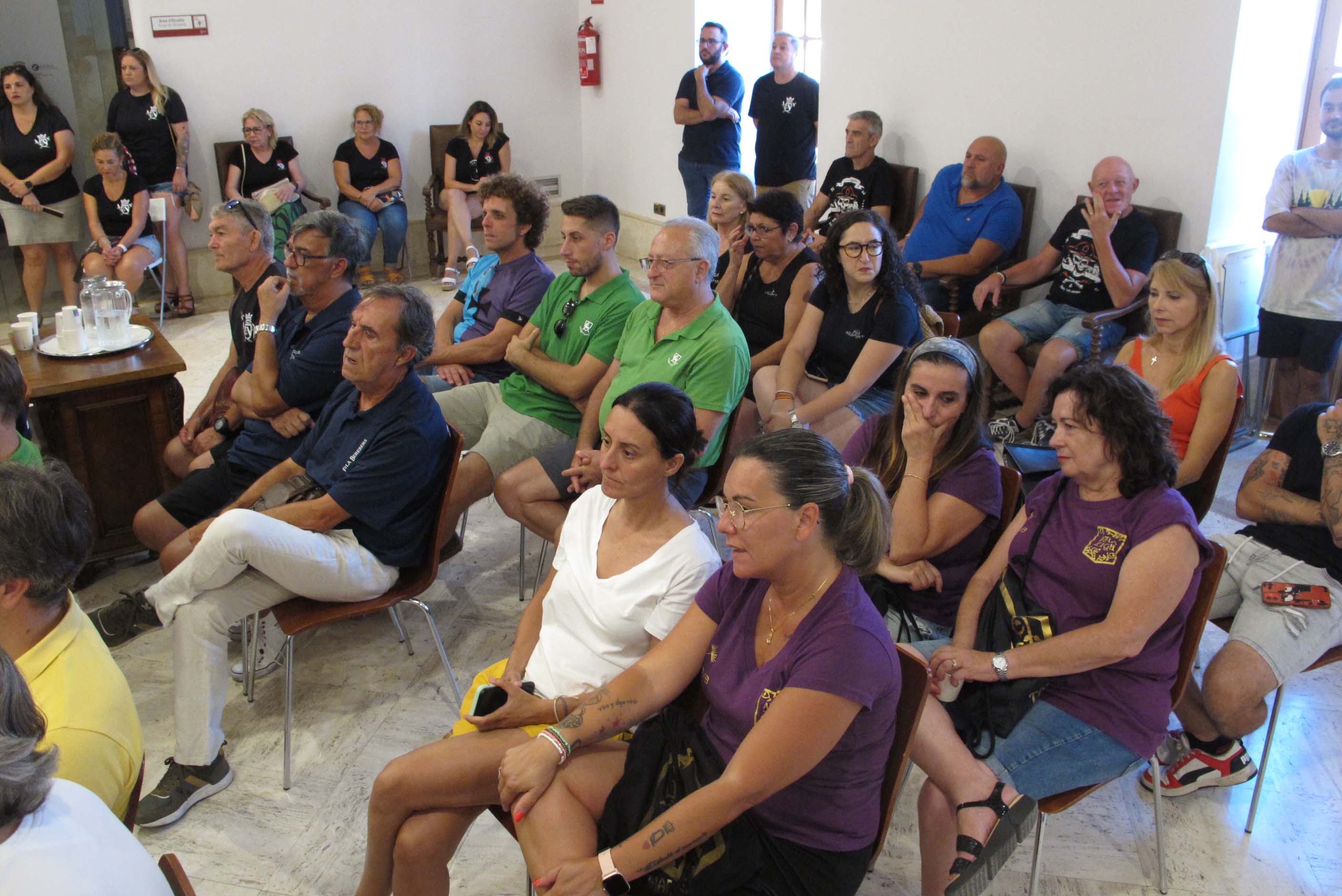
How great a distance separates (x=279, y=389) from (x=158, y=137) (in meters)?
4.47

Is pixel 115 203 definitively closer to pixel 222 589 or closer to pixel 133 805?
pixel 222 589

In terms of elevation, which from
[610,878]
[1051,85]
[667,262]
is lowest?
[610,878]

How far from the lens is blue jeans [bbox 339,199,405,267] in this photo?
748 centimetres

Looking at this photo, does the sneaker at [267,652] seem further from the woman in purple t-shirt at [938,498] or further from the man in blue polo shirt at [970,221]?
the man in blue polo shirt at [970,221]

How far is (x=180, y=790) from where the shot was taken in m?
2.54

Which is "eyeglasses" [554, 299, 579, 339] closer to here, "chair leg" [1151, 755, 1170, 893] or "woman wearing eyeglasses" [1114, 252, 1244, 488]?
"woman wearing eyeglasses" [1114, 252, 1244, 488]

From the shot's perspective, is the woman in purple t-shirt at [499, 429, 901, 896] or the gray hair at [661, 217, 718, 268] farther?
the gray hair at [661, 217, 718, 268]

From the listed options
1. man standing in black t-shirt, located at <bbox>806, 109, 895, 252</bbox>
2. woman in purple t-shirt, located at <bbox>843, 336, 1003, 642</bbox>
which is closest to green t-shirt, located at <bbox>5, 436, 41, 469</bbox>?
woman in purple t-shirt, located at <bbox>843, 336, 1003, 642</bbox>

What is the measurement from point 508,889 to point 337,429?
4.09ft

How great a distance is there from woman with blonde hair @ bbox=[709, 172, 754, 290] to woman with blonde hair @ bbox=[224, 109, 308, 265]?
361cm

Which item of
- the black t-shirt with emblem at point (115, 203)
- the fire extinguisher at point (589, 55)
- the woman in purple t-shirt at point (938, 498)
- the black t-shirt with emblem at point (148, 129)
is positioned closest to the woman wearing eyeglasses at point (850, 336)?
the woman in purple t-shirt at point (938, 498)

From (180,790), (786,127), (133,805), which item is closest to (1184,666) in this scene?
(133,805)

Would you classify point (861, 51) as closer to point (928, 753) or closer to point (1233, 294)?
point (1233, 294)

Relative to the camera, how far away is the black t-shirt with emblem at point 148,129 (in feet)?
22.0
